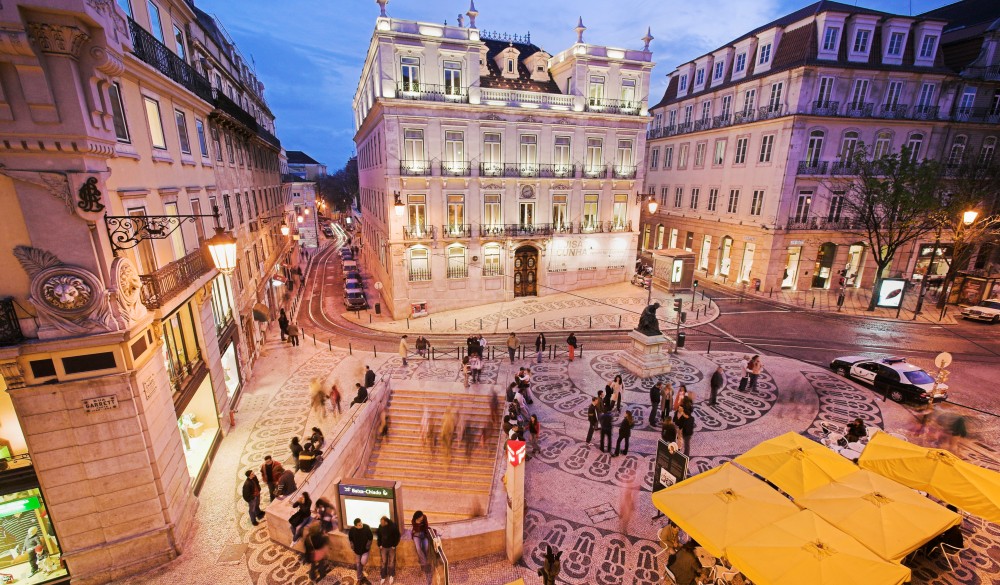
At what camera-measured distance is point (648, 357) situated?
18.7 metres

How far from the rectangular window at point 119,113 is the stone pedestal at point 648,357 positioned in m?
18.1

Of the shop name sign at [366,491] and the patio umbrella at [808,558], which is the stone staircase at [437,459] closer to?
the shop name sign at [366,491]

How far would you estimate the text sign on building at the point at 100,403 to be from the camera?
27.5 feet

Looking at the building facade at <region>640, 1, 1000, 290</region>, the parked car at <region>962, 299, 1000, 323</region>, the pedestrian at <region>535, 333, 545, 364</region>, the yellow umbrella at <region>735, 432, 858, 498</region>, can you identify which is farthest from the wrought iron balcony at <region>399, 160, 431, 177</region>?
the parked car at <region>962, 299, 1000, 323</region>

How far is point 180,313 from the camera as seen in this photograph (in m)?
12.7

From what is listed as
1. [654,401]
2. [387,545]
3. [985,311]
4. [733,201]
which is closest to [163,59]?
[387,545]

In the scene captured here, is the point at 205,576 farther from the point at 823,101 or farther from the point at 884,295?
the point at 823,101

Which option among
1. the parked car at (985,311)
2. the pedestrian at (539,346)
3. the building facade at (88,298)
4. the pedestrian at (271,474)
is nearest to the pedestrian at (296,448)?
the pedestrian at (271,474)

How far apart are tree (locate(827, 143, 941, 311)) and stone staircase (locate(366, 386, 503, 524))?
25.8m

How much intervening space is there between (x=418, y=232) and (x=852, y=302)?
30126 mm

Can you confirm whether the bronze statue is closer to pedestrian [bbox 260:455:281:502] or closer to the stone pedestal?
the stone pedestal

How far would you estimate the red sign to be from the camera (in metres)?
8.66

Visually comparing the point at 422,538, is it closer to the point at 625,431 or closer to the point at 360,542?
the point at 360,542

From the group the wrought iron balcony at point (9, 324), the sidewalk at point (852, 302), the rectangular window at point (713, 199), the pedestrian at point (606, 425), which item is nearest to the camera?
the wrought iron balcony at point (9, 324)
